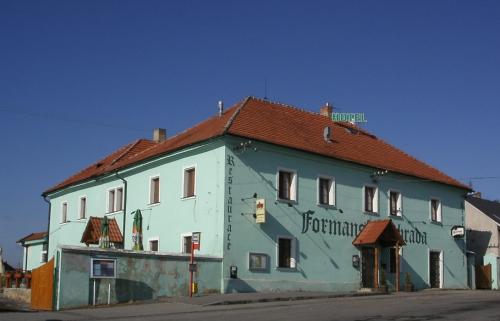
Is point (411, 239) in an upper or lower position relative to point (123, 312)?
upper

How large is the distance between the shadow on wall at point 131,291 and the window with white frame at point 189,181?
5990 millimetres

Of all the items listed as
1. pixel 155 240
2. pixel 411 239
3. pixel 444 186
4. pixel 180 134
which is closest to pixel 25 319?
pixel 155 240

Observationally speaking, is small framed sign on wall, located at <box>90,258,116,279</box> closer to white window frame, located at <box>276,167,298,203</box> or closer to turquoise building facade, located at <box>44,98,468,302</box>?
turquoise building facade, located at <box>44,98,468,302</box>

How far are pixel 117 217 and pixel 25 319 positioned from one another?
16734mm

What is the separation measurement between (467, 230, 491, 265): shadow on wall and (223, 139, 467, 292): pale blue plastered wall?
331 inches

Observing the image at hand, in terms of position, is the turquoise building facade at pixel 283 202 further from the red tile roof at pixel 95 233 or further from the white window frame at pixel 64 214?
the white window frame at pixel 64 214

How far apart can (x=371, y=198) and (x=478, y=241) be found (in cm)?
1475

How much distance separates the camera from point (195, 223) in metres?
29.1

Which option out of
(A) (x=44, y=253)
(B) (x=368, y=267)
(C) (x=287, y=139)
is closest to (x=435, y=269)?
(B) (x=368, y=267)

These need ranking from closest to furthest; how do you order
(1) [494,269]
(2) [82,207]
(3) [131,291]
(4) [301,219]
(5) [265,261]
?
(3) [131,291]
(5) [265,261]
(4) [301,219]
(2) [82,207]
(1) [494,269]

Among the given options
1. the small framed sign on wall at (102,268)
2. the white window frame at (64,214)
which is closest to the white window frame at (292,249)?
the small framed sign on wall at (102,268)

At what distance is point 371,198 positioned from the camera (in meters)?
34.2

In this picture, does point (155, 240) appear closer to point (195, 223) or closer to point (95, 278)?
point (195, 223)

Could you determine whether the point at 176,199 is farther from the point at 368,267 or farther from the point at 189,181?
the point at 368,267
